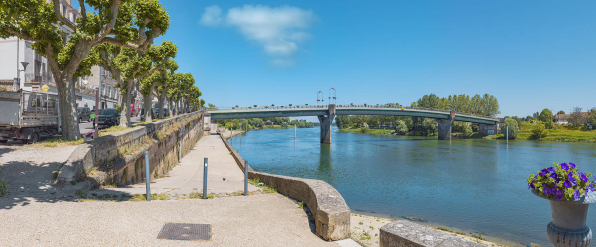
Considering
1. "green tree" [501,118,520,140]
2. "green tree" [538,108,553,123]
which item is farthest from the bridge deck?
A: "green tree" [538,108,553,123]

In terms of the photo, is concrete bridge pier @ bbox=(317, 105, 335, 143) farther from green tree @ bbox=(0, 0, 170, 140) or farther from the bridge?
green tree @ bbox=(0, 0, 170, 140)

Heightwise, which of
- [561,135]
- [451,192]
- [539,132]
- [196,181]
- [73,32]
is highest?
[73,32]

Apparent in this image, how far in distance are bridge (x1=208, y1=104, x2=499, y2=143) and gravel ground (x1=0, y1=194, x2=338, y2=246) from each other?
5359cm

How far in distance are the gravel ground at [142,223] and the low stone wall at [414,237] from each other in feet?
4.58

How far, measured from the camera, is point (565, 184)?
3990 mm

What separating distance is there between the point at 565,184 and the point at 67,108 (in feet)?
53.5

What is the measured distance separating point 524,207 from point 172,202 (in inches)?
737

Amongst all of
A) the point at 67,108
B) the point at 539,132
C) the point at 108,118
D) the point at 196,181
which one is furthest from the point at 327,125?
the point at 67,108

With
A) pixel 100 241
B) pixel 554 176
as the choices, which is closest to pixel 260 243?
pixel 100 241

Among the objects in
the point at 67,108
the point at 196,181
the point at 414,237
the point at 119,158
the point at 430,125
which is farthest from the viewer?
the point at 430,125

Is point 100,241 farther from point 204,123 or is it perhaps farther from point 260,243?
point 204,123

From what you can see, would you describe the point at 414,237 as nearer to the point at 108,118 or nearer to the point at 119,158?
the point at 119,158

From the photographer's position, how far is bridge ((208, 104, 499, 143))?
6172cm

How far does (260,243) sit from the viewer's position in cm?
542
